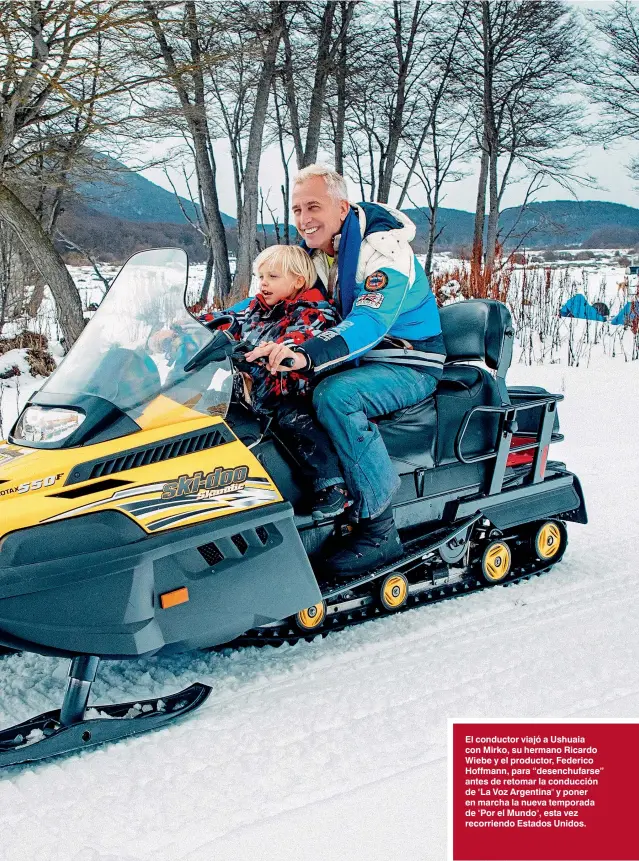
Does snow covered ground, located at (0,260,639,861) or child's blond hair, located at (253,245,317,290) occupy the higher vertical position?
child's blond hair, located at (253,245,317,290)

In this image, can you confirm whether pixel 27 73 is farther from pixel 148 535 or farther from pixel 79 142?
pixel 148 535

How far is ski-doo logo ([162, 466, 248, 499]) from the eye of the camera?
2.34m

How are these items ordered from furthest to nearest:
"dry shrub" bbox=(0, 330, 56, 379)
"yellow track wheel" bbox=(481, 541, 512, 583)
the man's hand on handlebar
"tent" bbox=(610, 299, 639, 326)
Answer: "dry shrub" bbox=(0, 330, 56, 379), "tent" bbox=(610, 299, 639, 326), "yellow track wheel" bbox=(481, 541, 512, 583), the man's hand on handlebar

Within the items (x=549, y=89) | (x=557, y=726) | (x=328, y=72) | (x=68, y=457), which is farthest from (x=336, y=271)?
(x=549, y=89)

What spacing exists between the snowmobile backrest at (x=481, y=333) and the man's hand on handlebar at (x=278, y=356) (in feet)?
3.31

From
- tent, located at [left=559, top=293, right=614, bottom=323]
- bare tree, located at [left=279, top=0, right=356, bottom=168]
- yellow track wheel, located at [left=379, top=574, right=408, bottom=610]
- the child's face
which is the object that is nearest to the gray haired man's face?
the child's face

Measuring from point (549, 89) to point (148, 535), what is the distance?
49.9ft

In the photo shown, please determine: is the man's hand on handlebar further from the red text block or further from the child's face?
the red text block

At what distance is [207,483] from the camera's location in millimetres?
2414

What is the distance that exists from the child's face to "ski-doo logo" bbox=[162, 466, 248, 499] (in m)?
0.74

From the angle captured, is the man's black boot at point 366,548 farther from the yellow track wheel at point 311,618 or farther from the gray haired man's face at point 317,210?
the gray haired man's face at point 317,210

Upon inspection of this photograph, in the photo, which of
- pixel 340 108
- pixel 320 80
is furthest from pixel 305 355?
pixel 340 108

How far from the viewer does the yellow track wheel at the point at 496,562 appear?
3.47 m

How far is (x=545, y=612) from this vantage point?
3.20 metres
